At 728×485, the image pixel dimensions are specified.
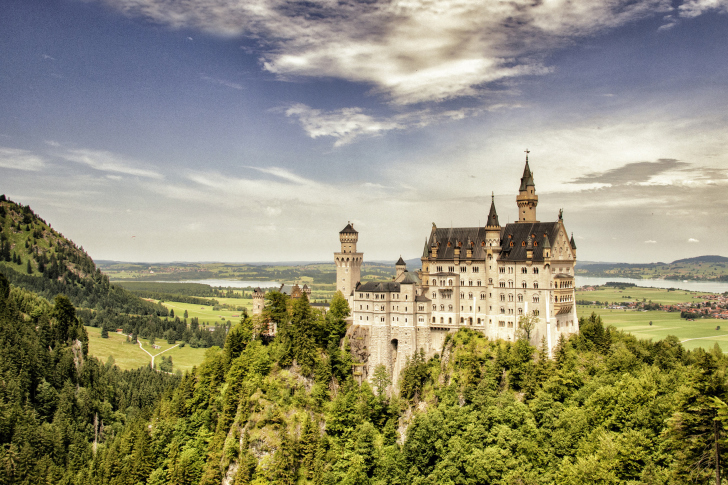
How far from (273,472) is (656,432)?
171 feet

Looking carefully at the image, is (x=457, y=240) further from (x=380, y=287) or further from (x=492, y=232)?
(x=380, y=287)

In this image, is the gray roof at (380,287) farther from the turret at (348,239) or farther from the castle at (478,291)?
the turret at (348,239)

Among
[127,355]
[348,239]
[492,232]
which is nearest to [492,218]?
[492,232]

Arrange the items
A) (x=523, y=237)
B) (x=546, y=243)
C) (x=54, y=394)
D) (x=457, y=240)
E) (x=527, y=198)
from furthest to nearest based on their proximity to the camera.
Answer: (x=54, y=394)
(x=457, y=240)
(x=527, y=198)
(x=523, y=237)
(x=546, y=243)

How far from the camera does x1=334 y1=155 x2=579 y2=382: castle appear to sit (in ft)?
251

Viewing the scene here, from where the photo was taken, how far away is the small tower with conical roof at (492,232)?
81.4 metres

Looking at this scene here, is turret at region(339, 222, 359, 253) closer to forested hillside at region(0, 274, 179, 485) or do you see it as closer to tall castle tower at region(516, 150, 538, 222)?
tall castle tower at region(516, 150, 538, 222)

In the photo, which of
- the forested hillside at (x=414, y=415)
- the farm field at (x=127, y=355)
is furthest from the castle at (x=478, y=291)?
the farm field at (x=127, y=355)

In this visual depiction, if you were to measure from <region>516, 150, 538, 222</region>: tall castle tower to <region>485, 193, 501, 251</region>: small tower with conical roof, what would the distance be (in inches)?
267

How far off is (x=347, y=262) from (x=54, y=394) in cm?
8115

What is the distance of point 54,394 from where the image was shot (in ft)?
389

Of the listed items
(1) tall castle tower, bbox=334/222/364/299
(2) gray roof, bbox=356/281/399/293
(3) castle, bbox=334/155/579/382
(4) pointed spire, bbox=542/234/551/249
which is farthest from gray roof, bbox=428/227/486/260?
(1) tall castle tower, bbox=334/222/364/299

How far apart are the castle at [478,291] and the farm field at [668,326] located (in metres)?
53.7

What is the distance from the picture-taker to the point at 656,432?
51281mm
